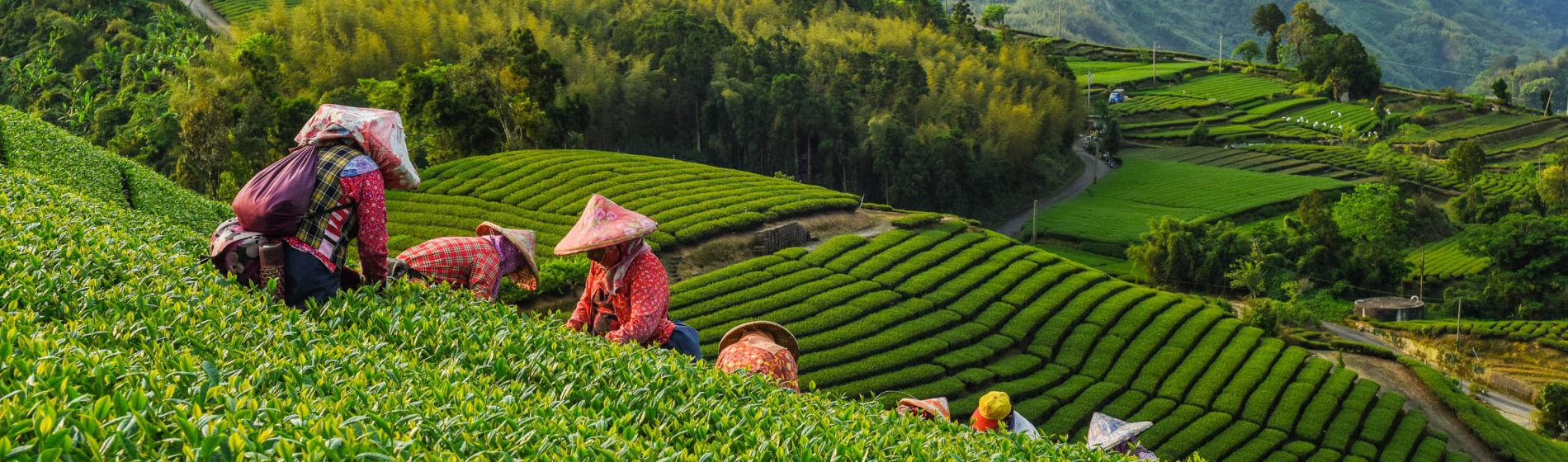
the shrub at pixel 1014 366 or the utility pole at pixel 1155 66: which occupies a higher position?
the utility pole at pixel 1155 66

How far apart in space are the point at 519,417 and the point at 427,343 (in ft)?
4.60

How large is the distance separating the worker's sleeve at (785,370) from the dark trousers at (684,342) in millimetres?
522

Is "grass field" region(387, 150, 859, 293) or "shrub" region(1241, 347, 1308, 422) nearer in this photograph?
"shrub" region(1241, 347, 1308, 422)

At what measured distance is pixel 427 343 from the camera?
5699 millimetres

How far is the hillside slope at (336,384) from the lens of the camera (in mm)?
3502

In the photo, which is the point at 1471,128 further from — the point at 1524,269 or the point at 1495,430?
the point at 1495,430

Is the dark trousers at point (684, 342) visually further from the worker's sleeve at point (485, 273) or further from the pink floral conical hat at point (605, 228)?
the worker's sleeve at point (485, 273)

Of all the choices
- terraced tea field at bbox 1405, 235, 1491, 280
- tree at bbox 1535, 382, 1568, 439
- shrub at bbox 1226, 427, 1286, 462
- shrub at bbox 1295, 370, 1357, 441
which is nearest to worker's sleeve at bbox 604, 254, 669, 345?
shrub at bbox 1226, 427, 1286, 462

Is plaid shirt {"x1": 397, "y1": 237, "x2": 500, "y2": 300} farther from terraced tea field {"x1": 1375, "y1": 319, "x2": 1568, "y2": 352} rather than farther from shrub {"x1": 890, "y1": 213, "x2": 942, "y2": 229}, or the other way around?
terraced tea field {"x1": 1375, "y1": 319, "x2": 1568, "y2": 352}

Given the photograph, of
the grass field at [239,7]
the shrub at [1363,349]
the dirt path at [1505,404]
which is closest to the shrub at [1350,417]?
the shrub at [1363,349]

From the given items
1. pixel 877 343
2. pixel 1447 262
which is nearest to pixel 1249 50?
pixel 1447 262

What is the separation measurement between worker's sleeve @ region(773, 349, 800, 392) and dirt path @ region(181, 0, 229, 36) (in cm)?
5265

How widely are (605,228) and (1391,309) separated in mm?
42782

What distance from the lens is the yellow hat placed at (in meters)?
7.52
